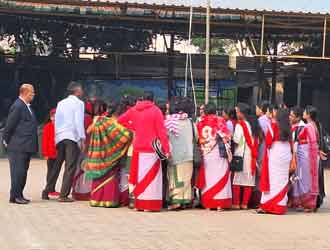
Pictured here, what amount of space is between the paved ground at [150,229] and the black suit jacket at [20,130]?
805 mm

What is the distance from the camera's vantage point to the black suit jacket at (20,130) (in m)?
10.0

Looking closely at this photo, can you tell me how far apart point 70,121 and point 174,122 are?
4.90 feet

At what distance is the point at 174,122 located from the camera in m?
9.93

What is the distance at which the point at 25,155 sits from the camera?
10.1 metres

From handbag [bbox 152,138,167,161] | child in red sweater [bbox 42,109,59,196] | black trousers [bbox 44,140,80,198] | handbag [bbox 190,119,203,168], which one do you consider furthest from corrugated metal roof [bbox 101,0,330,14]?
handbag [bbox 152,138,167,161]

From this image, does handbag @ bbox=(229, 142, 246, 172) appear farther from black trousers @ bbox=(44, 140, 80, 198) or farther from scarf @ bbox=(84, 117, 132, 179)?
black trousers @ bbox=(44, 140, 80, 198)

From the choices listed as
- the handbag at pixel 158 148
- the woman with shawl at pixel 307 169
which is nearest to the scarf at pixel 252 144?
the woman with shawl at pixel 307 169

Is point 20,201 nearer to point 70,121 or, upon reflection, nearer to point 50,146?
point 50,146

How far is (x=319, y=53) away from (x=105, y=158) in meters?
11.4

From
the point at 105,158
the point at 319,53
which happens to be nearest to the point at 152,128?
the point at 105,158

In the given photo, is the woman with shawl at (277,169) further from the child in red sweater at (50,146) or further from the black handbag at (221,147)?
the child in red sweater at (50,146)

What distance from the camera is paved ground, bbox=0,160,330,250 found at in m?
7.63

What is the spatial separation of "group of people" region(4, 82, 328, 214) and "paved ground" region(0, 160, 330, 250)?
0.25m

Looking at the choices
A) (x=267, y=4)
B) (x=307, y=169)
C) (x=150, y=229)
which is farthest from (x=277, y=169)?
(x=267, y=4)
